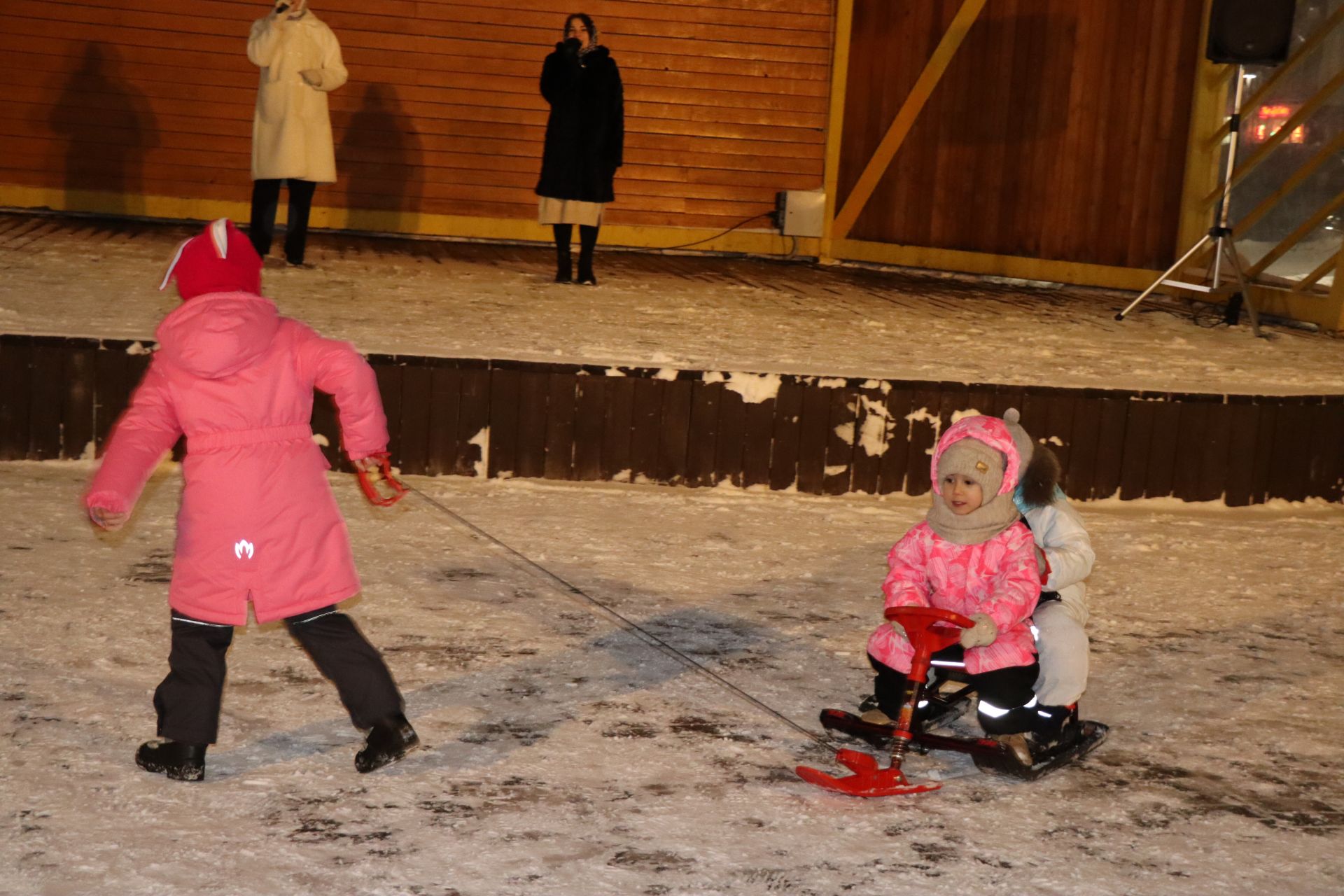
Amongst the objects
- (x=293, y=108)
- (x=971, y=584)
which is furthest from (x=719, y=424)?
(x=293, y=108)

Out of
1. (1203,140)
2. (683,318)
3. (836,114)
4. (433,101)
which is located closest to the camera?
(683,318)

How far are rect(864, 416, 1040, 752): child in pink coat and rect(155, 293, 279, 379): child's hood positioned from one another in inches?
54.4

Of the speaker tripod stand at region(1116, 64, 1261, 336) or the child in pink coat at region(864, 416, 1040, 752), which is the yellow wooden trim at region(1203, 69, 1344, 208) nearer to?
the speaker tripod stand at region(1116, 64, 1261, 336)

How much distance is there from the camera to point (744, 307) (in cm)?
830

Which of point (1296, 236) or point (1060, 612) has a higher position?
point (1296, 236)

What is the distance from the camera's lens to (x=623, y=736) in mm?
3434

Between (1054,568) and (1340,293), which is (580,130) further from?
(1054,568)

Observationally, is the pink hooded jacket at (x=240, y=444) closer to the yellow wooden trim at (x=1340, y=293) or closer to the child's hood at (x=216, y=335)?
the child's hood at (x=216, y=335)

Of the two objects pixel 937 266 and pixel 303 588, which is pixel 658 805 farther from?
pixel 937 266

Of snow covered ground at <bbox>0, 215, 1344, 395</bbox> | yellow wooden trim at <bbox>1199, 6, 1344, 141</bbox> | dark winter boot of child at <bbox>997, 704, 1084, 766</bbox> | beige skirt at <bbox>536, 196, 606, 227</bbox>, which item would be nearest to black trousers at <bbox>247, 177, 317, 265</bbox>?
snow covered ground at <bbox>0, 215, 1344, 395</bbox>

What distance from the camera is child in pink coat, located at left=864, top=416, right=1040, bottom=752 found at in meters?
3.26

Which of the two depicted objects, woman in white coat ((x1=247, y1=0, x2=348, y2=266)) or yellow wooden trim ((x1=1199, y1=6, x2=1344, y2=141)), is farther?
yellow wooden trim ((x1=1199, y1=6, x2=1344, y2=141))

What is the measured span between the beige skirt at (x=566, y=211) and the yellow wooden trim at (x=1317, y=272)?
3.90m

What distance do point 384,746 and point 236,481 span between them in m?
0.60
